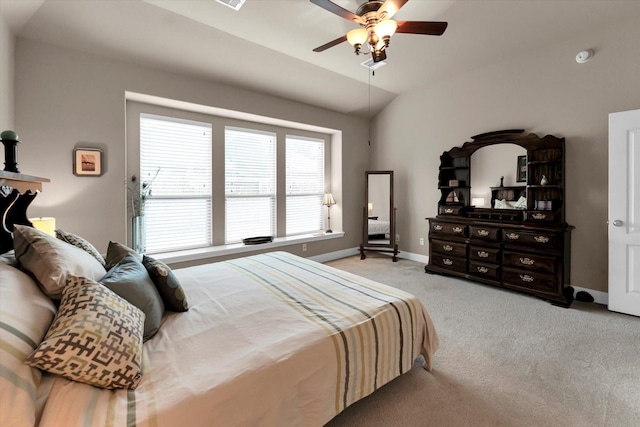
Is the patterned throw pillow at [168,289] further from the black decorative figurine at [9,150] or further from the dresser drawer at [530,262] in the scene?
the dresser drawer at [530,262]

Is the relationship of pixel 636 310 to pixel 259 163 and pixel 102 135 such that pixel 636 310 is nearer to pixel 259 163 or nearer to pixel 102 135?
pixel 259 163

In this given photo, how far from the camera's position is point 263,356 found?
3.98 ft

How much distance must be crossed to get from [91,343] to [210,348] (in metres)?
0.45

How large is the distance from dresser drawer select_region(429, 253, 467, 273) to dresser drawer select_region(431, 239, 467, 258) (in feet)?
0.20

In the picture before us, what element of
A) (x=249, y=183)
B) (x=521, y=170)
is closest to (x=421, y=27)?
(x=521, y=170)

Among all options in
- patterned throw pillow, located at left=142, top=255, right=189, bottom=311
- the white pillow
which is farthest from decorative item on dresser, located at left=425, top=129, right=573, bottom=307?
the white pillow

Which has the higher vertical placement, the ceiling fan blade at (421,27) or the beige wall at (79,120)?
the ceiling fan blade at (421,27)

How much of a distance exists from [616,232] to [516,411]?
2.50 metres

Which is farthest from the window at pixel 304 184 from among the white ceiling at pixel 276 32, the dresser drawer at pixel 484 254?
the dresser drawer at pixel 484 254

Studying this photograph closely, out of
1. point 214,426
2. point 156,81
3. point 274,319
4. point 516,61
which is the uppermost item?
point 516,61

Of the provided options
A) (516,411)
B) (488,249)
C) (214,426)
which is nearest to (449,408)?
(516,411)

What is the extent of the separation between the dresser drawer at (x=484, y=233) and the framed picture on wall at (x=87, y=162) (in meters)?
4.58

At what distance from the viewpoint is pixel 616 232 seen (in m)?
2.95

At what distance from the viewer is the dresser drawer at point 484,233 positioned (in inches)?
144
